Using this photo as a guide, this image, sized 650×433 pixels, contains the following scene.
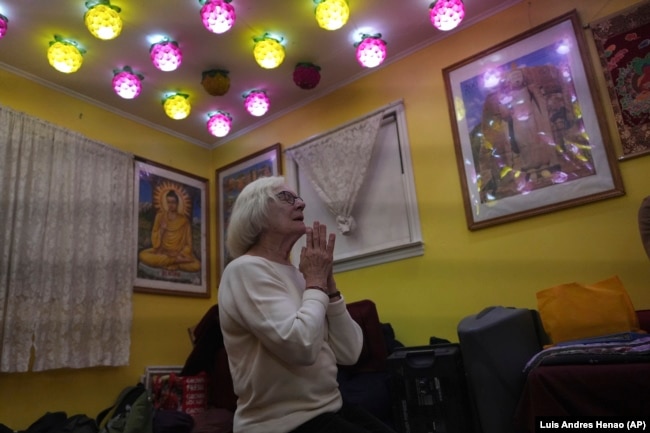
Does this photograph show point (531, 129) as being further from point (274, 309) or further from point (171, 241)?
point (171, 241)

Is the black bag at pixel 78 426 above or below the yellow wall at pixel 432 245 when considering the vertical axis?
below

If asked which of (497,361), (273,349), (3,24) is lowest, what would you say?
(497,361)

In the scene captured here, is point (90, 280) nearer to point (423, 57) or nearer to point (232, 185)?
point (232, 185)

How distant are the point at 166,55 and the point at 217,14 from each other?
1.73 ft

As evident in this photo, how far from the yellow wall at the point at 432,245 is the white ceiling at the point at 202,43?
126 millimetres

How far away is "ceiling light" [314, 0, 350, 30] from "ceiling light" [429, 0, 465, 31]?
53 cm

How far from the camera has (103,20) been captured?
263 cm

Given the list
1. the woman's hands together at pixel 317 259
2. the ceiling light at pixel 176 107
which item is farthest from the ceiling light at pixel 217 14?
the woman's hands together at pixel 317 259

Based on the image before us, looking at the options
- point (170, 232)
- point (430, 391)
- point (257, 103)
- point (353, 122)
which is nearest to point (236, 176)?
point (170, 232)

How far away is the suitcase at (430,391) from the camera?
2207mm

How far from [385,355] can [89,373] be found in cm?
199

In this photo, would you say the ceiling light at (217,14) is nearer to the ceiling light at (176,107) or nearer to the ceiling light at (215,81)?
the ceiling light at (215,81)

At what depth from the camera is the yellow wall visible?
8.21 feet

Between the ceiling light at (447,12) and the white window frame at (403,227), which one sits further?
the white window frame at (403,227)
